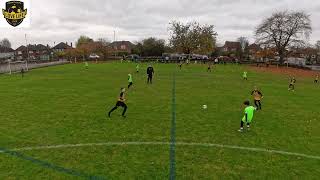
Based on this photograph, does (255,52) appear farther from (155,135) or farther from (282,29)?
(155,135)

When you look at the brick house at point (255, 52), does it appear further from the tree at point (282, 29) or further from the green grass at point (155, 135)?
the green grass at point (155, 135)

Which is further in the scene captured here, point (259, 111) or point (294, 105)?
point (294, 105)

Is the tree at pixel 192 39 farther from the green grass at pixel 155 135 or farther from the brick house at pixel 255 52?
the green grass at pixel 155 135

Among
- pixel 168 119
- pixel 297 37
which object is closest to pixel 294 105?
pixel 168 119

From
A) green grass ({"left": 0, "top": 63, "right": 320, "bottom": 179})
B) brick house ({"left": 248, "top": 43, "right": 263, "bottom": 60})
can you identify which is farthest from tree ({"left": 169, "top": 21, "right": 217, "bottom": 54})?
green grass ({"left": 0, "top": 63, "right": 320, "bottom": 179})

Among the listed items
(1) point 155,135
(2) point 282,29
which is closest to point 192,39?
(2) point 282,29

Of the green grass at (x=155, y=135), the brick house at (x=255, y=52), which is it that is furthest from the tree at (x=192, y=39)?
the green grass at (x=155, y=135)

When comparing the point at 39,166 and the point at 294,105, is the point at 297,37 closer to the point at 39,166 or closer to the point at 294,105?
the point at 294,105

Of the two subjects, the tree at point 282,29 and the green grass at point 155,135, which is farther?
the tree at point 282,29

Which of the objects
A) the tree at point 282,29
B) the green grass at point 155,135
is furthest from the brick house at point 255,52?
the green grass at point 155,135

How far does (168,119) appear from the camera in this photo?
59.1 ft

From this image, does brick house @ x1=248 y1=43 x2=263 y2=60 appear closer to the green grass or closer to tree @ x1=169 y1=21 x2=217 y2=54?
tree @ x1=169 y1=21 x2=217 y2=54

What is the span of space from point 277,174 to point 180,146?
4.08 meters

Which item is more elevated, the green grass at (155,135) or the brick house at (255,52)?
the brick house at (255,52)
